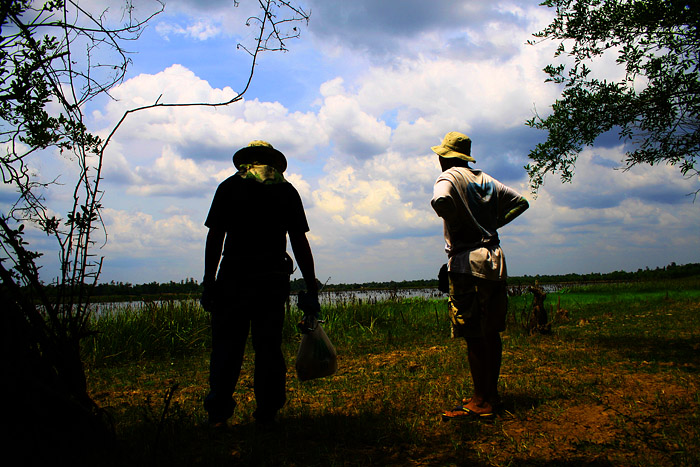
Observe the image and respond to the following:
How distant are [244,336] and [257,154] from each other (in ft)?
4.51

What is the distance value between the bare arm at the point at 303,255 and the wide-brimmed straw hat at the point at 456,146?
1325 millimetres

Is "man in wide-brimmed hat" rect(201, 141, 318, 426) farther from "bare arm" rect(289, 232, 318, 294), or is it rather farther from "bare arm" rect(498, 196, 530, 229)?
"bare arm" rect(498, 196, 530, 229)

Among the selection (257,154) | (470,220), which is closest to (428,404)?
(470,220)

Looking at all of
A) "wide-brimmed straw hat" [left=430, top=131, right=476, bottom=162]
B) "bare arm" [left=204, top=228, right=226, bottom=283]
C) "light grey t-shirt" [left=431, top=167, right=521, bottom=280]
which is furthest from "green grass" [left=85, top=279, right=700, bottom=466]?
"wide-brimmed straw hat" [left=430, top=131, right=476, bottom=162]

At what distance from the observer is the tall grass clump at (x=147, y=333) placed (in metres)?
8.15

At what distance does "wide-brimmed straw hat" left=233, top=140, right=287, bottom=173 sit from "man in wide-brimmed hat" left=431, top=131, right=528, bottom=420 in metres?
1.28

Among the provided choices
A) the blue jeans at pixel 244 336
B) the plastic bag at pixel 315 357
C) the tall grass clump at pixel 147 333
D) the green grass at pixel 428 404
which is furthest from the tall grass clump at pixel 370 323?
the blue jeans at pixel 244 336

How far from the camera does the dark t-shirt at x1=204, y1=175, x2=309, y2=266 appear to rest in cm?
330

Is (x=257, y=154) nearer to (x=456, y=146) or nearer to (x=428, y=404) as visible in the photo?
(x=456, y=146)

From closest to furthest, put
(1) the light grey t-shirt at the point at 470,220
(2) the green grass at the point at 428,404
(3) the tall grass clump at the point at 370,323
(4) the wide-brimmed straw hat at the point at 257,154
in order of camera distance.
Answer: (2) the green grass at the point at 428,404, (1) the light grey t-shirt at the point at 470,220, (4) the wide-brimmed straw hat at the point at 257,154, (3) the tall grass clump at the point at 370,323

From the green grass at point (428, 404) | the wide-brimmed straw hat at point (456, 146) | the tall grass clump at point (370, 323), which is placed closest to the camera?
the green grass at point (428, 404)

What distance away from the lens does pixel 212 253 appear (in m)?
3.32

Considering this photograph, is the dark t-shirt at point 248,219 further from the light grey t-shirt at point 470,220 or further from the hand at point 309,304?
the light grey t-shirt at point 470,220

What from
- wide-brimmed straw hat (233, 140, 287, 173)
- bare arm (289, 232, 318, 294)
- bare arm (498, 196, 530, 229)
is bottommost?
bare arm (289, 232, 318, 294)
